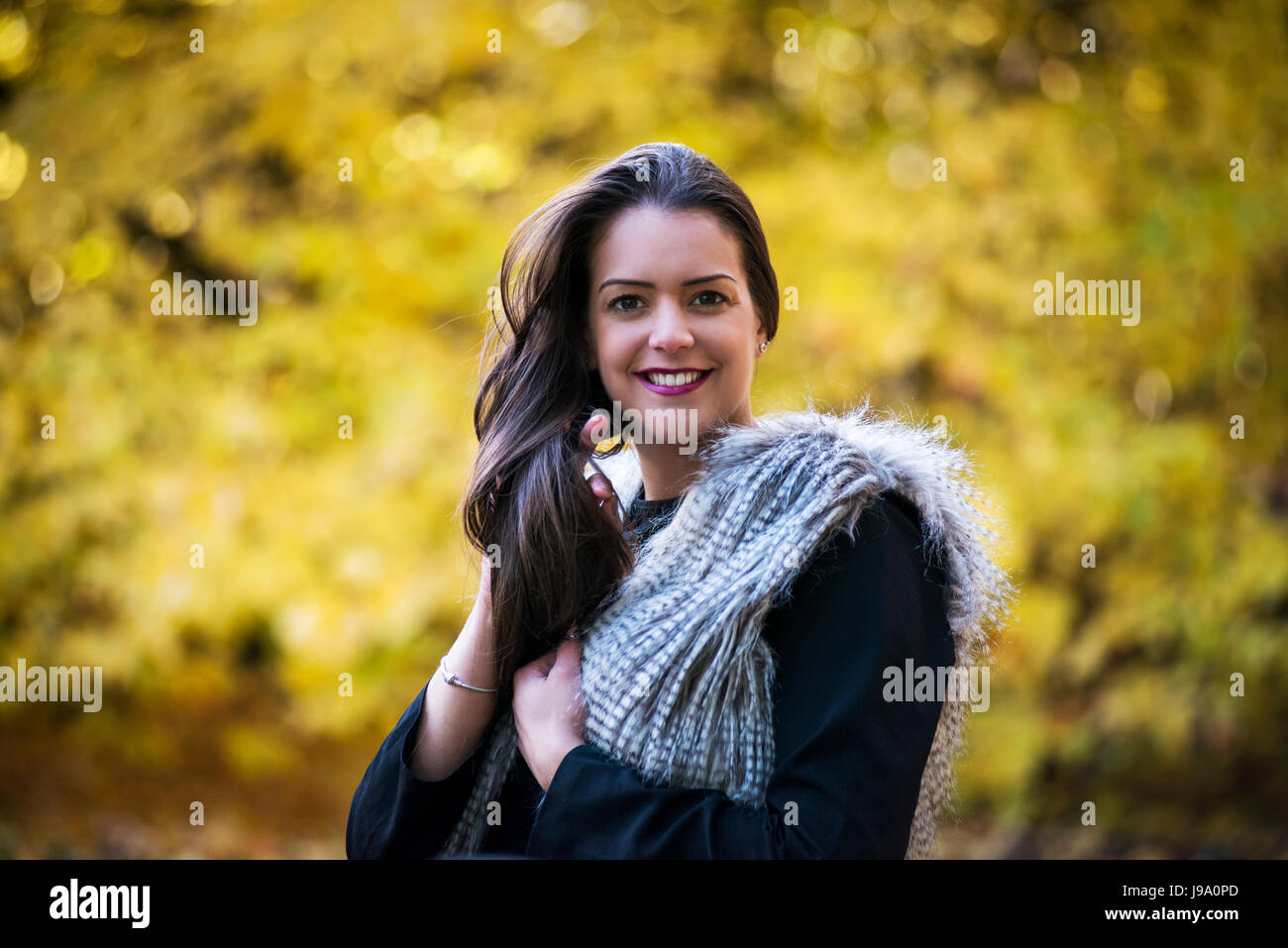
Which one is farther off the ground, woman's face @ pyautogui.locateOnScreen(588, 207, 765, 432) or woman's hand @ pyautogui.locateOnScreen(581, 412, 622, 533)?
woman's face @ pyautogui.locateOnScreen(588, 207, 765, 432)

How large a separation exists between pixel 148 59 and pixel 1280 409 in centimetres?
471

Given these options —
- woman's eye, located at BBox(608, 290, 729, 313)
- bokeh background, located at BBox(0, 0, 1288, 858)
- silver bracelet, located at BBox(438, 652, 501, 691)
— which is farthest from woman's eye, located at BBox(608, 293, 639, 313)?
bokeh background, located at BBox(0, 0, 1288, 858)

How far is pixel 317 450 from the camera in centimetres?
439

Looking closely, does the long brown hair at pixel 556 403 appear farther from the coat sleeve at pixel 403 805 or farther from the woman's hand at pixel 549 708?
the coat sleeve at pixel 403 805

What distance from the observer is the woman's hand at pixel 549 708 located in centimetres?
152

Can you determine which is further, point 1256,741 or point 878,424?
point 1256,741

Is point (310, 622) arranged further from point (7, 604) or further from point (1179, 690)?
point (1179, 690)

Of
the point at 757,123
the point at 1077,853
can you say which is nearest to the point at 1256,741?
the point at 1077,853

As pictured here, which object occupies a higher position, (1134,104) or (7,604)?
(1134,104)

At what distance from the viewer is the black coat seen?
1286 mm

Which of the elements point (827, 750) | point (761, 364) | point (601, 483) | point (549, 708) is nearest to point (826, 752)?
point (827, 750)

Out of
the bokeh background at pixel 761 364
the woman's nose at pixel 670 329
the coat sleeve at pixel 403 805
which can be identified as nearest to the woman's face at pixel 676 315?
the woman's nose at pixel 670 329

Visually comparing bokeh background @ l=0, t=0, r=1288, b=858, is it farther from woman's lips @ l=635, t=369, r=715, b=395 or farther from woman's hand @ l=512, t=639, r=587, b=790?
woman's hand @ l=512, t=639, r=587, b=790
